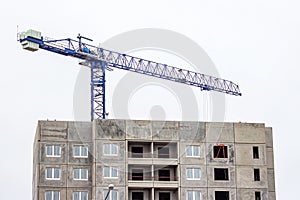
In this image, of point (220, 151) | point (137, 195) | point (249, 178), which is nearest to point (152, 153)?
point (137, 195)

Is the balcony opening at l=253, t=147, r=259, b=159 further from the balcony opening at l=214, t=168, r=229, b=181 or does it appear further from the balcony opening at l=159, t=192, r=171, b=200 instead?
the balcony opening at l=159, t=192, r=171, b=200

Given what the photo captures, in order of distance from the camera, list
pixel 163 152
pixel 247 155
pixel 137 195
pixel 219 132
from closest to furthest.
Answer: pixel 137 195 < pixel 163 152 < pixel 247 155 < pixel 219 132

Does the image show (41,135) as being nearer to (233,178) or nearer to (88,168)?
(88,168)

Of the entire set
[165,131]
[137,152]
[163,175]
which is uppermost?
[165,131]

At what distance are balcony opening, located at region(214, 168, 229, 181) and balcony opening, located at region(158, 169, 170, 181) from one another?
6.60 meters

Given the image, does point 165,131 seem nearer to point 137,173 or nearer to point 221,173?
point 137,173

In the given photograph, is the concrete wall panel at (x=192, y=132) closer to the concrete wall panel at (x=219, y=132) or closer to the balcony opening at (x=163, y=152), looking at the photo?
the concrete wall panel at (x=219, y=132)

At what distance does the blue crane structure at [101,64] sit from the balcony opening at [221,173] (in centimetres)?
2908

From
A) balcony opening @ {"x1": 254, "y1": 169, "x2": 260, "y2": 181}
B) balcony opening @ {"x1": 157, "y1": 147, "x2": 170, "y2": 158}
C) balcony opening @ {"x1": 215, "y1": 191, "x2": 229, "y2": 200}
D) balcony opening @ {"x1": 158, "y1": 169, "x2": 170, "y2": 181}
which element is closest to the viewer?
balcony opening @ {"x1": 215, "y1": 191, "x2": 229, "y2": 200}

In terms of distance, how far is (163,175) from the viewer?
358 feet

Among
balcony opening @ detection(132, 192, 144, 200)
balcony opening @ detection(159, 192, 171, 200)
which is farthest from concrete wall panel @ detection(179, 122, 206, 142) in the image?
balcony opening @ detection(132, 192, 144, 200)

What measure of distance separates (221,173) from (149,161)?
10099 mm

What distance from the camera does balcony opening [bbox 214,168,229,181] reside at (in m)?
109

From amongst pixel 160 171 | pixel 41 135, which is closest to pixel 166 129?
pixel 160 171
